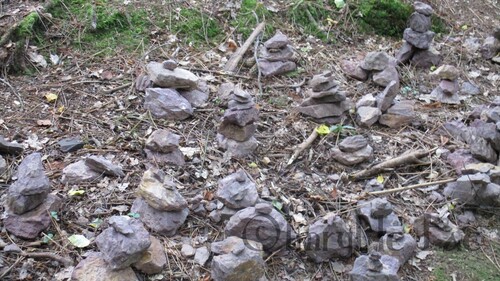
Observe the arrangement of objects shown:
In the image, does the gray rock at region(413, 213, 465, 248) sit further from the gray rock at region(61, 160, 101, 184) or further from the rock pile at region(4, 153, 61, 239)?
the rock pile at region(4, 153, 61, 239)

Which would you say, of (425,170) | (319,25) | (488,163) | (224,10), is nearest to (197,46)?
(224,10)

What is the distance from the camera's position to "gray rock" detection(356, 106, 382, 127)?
4.20 m

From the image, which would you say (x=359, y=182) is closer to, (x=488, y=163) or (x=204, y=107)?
(x=488, y=163)

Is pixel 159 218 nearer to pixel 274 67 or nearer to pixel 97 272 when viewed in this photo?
pixel 97 272

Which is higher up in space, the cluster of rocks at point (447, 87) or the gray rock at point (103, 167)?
the gray rock at point (103, 167)

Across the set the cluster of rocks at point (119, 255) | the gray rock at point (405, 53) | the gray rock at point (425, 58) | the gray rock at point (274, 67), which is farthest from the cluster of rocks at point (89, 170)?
the gray rock at point (425, 58)

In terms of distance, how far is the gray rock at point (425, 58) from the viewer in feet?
16.9

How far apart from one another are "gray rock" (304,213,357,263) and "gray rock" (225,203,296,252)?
0.15 meters

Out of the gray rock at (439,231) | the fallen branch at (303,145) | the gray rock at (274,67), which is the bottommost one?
the gray rock at (439,231)

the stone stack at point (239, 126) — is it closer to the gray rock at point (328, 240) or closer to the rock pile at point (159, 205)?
the rock pile at point (159, 205)

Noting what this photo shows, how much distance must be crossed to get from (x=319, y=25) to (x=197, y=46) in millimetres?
1395

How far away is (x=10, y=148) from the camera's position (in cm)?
344

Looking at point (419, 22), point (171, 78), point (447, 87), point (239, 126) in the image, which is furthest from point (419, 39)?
point (171, 78)

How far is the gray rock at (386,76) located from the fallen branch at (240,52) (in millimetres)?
1189
